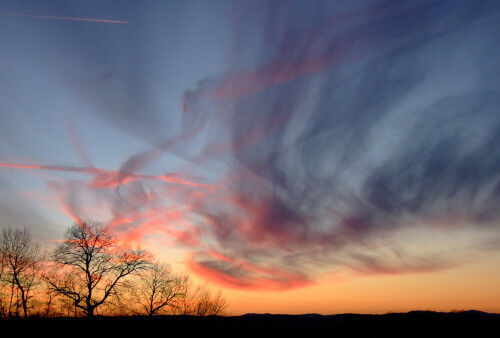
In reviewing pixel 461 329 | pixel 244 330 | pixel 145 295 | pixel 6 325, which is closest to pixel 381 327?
pixel 461 329

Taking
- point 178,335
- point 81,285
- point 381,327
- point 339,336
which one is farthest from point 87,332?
Result: point 81,285

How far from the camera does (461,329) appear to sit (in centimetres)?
1555

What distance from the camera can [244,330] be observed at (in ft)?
58.0

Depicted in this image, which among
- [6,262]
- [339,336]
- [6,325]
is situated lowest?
[339,336]

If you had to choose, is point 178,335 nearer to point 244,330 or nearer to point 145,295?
point 244,330

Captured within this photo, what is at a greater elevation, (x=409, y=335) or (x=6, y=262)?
(x=6, y=262)

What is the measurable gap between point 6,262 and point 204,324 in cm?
3986

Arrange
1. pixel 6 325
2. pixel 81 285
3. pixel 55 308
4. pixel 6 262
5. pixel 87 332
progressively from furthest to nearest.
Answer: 1. pixel 55 308
2. pixel 6 262
3. pixel 81 285
4. pixel 6 325
5. pixel 87 332

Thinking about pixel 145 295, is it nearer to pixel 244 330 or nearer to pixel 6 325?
pixel 6 325

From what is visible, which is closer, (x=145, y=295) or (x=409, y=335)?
(x=409, y=335)

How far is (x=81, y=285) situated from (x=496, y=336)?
41729mm

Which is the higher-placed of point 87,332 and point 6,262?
point 6,262

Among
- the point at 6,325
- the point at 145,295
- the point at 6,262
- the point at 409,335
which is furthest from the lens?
the point at 145,295

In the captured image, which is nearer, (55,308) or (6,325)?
(6,325)
